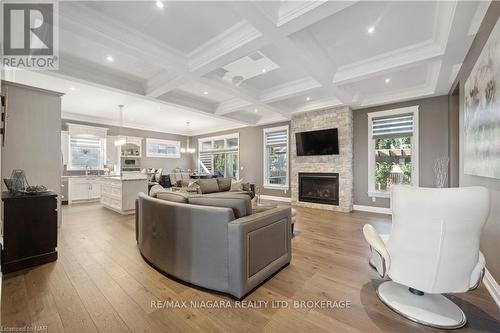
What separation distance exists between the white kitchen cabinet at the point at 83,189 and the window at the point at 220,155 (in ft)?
14.6

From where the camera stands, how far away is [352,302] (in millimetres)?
1908

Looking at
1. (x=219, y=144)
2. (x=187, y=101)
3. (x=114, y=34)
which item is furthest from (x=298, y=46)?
(x=219, y=144)

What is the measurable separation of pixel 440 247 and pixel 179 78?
4.28 m

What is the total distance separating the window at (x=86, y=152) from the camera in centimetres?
722

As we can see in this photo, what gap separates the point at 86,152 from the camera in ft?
24.7

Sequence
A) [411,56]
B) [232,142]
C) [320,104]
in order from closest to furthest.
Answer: [411,56], [320,104], [232,142]

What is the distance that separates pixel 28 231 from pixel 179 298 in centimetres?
212

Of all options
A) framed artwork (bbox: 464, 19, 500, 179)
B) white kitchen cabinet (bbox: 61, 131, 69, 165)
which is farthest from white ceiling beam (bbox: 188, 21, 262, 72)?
white kitchen cabinet (bbox: 61, 131, 69, 165)

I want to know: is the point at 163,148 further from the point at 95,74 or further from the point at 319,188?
the point at 319,188

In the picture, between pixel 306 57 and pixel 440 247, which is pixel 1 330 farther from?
pixel 306 57

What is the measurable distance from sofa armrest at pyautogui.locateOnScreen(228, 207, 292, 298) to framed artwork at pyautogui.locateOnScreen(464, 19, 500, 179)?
6.62 feet

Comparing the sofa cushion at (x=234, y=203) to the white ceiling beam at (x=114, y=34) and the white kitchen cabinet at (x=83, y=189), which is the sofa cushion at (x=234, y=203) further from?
the white kitchen cabinet at (x=83, y=189)

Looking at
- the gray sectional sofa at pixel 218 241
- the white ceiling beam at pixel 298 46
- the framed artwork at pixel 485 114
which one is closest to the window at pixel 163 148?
the gray sectional sofa at pixel 218 241

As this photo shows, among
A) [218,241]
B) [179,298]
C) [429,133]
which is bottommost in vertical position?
[179,298]
